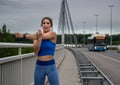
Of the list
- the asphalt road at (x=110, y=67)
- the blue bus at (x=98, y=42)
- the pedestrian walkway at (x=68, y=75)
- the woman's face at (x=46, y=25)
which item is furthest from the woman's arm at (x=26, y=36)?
the blue bus at (x=98, y=42)

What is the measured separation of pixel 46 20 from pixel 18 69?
7.68 ft

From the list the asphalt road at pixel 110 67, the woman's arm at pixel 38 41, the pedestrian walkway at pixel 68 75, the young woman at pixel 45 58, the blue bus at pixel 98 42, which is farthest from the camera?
the blue bus at pixel 98 42

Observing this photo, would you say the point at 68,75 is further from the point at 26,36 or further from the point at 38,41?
the point at 26,36

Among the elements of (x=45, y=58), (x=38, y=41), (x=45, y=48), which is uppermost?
(x=38, y=41)

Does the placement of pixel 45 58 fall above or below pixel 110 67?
above

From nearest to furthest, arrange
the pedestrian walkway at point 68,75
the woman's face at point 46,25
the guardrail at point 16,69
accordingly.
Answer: the woman's face at point 46,25
the guardrail at point 16,69
the pedestrian walkway at point 68,75

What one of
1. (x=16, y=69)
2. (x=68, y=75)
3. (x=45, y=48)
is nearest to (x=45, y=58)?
(x=45, y=48)

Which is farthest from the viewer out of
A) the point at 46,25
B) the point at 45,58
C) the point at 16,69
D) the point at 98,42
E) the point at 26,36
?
the point at 98,42

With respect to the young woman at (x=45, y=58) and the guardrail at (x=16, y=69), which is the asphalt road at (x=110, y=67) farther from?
the young woman at (x=45, y=58)

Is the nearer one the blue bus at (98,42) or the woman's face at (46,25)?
the woman's face at (46,25)

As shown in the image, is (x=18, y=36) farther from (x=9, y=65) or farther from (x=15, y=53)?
(x=15, y=53)

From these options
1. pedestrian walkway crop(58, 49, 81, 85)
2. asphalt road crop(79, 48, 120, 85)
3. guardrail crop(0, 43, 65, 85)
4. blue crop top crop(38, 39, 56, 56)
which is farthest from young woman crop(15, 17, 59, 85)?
asphalt road crop(79, 48, 120, 85)

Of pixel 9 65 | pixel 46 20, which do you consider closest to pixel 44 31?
pixel 46 20

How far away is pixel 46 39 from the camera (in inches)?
246
